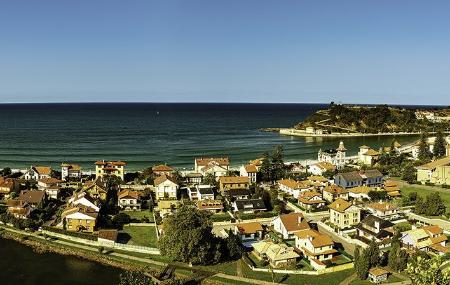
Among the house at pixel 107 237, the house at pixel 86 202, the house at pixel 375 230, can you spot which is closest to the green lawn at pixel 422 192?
the house at pixel 375 230

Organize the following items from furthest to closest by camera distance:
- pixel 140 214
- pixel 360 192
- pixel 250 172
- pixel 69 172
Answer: pixel 69 172 → pixel 250 172 → pixel 360 192 → pixel 140 214

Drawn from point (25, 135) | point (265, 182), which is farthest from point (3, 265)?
point (25, 135)

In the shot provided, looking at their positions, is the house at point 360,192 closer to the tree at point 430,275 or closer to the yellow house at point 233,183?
the yellow house at point 233,183

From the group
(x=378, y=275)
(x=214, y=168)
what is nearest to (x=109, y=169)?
(x=214, y=168)

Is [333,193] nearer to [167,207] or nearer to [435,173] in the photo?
[435,173]

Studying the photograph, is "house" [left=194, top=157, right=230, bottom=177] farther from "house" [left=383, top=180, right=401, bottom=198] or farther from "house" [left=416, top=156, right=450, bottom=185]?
"house" [left=416, top=156, right=450, bottom=185]

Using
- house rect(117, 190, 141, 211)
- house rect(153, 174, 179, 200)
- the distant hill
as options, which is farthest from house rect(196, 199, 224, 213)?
the distant hill
